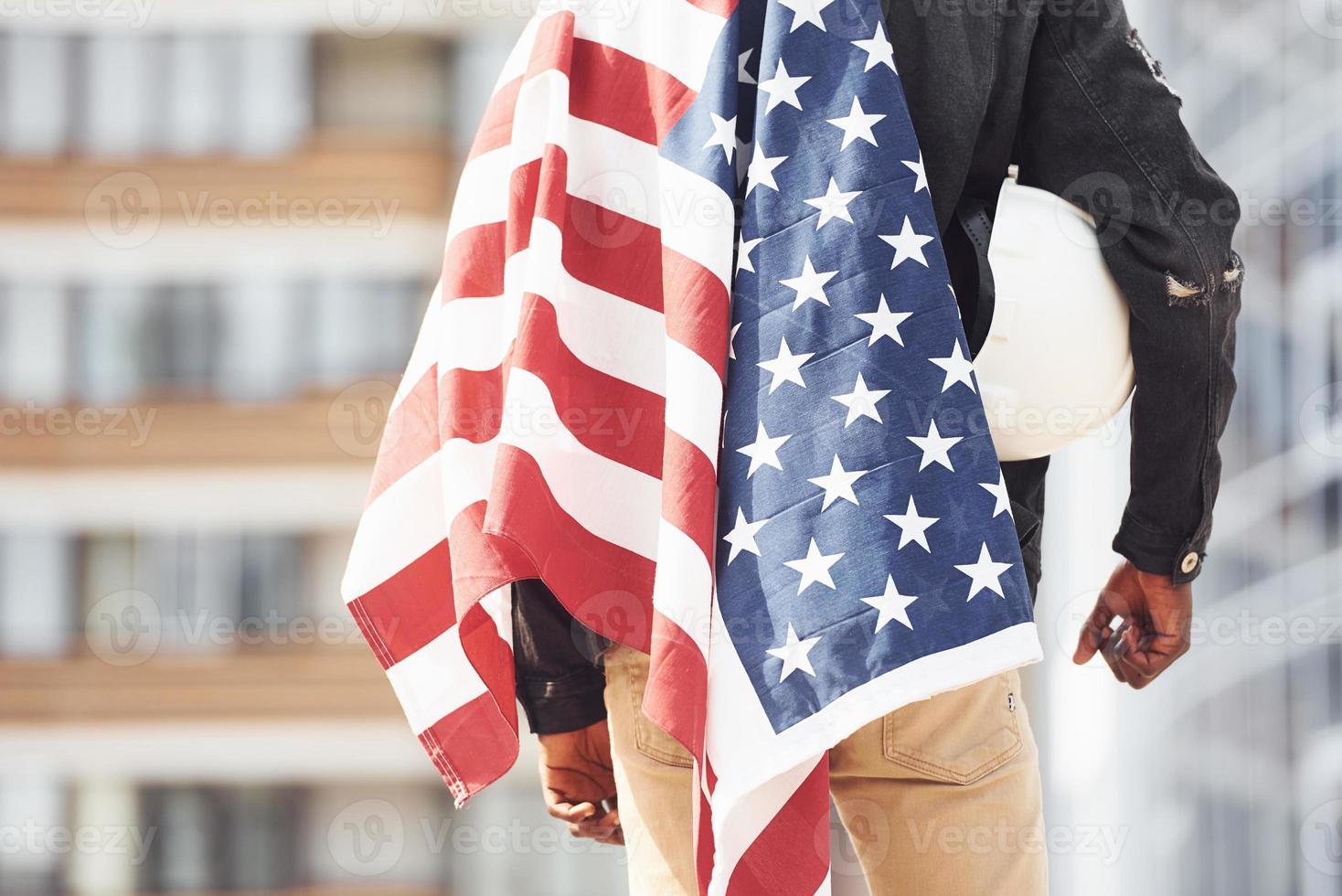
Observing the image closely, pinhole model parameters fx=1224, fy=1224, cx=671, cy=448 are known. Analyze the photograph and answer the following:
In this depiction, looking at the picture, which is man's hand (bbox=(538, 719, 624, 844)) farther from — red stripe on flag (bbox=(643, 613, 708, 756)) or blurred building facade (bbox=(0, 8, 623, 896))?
A: blurred building facade (bbox=(0, 8, 623, 896))

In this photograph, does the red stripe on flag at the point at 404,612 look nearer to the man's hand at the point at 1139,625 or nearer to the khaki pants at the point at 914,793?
the khaki pants at the point at 914,793

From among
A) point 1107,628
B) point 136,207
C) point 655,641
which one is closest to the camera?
point 655,641

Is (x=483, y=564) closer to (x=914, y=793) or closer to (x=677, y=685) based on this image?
(x=677, y=685)

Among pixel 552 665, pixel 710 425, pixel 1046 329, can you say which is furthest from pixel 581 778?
pixel 1046 329

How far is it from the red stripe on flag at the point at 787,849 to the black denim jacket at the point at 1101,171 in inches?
8.2

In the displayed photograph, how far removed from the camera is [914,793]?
0.74 metres

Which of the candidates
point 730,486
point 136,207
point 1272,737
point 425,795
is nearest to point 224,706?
point 425,795

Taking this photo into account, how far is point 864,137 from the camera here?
71 cm

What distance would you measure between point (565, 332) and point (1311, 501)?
1.29 m

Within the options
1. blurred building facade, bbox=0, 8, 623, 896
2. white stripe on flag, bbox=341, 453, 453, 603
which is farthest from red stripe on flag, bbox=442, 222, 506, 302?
blurred building facade, bbox=0, 8, 623, 896

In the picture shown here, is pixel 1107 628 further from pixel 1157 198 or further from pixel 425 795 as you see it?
pixel 425 795

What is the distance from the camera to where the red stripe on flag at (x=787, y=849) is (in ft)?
2.23

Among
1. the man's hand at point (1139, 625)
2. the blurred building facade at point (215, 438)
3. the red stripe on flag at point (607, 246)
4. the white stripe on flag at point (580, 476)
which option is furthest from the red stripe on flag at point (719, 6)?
the blurred building facade at point (215, 438)

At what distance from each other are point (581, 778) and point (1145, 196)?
22.5 inches
